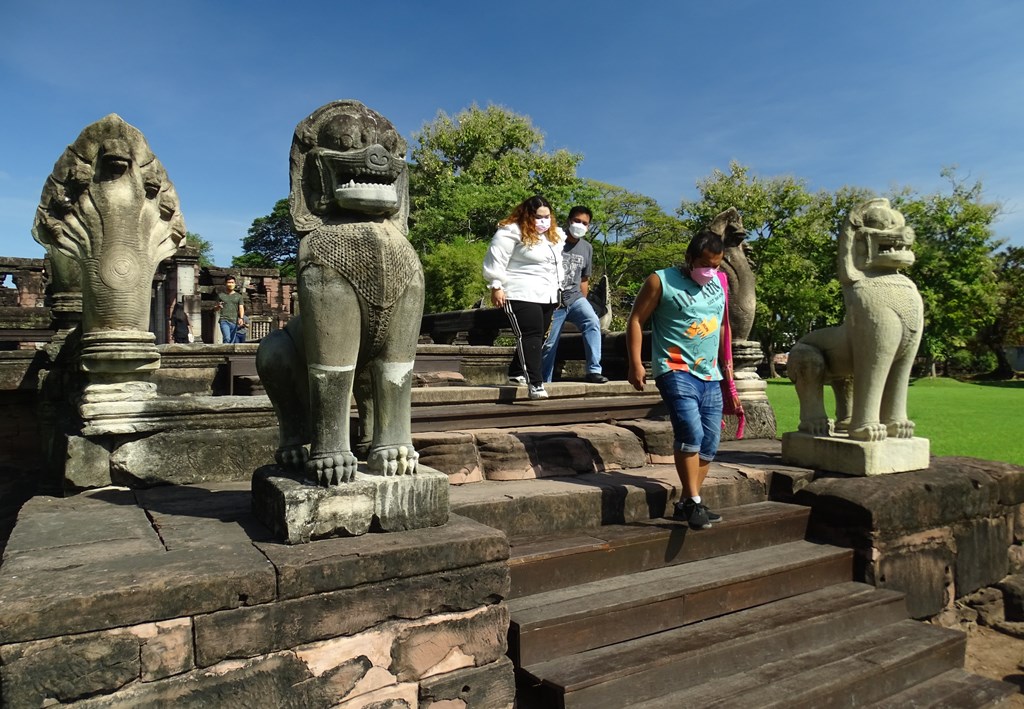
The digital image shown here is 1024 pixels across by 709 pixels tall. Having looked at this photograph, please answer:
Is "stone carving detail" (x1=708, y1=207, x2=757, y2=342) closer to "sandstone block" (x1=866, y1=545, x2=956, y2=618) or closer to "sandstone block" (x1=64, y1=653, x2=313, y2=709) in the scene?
"sandstone block" (x1=866, y1=545, x2=956, y2=618)

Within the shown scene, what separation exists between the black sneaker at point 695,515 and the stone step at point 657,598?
20cm

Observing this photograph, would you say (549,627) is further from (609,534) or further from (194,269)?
(194,269)

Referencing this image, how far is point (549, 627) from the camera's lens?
2.90 metres

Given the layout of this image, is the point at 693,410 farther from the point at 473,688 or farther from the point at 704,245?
the point at 473,688

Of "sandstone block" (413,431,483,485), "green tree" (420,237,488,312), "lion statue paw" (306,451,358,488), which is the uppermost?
"green tree" (420,237,488,312)

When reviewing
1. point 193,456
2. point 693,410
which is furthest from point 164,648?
point 693,410

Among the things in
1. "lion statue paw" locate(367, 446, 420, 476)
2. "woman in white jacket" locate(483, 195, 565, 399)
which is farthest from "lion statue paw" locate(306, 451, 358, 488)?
"woman in white jacket" locate(483, 195, 565, 399)

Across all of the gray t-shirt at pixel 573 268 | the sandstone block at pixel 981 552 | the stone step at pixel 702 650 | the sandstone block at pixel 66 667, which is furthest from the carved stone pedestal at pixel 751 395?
the sandstone block at pixel 66 667

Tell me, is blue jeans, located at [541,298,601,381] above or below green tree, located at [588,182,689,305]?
below

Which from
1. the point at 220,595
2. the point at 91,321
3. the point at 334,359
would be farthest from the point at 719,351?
Answer: the point at 91,321

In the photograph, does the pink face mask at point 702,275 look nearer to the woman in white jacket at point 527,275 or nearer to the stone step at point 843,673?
the woman in white jacket at point 527,275

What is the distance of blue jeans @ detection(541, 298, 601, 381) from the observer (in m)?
5.86

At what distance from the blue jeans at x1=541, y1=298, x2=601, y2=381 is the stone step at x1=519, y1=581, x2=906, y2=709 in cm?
268

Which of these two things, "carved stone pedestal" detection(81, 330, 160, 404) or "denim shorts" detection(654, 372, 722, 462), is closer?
"denim shorts" detection(654, 372, 722, 462)
